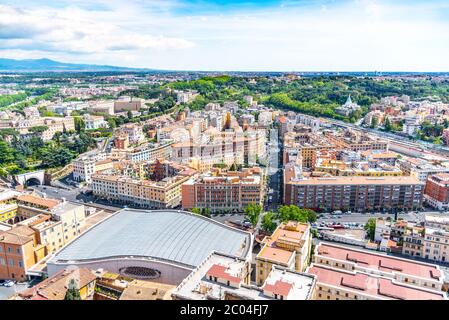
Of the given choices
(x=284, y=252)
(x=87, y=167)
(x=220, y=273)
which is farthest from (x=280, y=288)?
(x=87, y=167)

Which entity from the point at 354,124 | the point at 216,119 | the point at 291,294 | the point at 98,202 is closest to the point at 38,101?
the point at 216,119

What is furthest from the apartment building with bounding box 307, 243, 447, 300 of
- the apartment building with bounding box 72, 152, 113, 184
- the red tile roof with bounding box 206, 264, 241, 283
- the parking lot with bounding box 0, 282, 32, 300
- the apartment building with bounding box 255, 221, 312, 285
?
the apartment building with bounding box 72, 152, 113, 184

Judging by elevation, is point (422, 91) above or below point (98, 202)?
above

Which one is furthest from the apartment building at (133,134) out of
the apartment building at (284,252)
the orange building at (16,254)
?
the apartment building at (284,252)

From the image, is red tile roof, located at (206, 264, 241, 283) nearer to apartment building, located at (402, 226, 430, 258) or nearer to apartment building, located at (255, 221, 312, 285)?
apartment building, located at (255, 221, 312, 285)

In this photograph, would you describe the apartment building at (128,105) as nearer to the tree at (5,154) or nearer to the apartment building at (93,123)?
the apartment building at (93,123)

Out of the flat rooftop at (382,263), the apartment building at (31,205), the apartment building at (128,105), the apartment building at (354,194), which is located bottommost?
the apartment building at (354,194)

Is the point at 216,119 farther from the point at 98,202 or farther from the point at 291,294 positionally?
the point at 291,294
